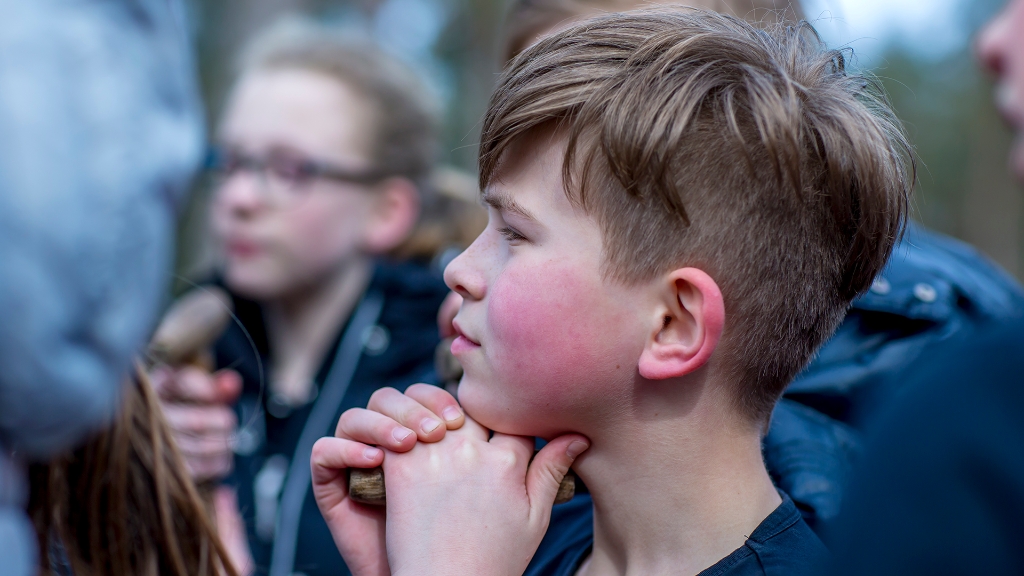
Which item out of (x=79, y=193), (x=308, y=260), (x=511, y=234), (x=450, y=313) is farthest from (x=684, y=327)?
(x=308, y=260)

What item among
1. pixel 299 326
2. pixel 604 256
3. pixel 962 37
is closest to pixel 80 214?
pixel 604 256

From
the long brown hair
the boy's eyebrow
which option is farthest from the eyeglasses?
the boy's eyebrow

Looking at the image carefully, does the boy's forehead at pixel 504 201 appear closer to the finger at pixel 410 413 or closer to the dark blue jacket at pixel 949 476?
the finger at pixel 410 413

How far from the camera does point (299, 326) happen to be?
11.4 feet

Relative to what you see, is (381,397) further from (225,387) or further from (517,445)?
(225,387)

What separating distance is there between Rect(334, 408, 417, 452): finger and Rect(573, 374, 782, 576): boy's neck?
0.33 metres

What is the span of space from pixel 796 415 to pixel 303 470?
1.89m

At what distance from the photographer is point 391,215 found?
12.0 ft

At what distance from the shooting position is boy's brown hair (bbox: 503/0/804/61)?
2.28 metres

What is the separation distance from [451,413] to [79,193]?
0.83 meters

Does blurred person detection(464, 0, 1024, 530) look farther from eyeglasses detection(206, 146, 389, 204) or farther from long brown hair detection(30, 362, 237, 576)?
eyeglasses detection(206, 146, 389, 204)

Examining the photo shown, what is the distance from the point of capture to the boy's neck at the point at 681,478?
141 cm

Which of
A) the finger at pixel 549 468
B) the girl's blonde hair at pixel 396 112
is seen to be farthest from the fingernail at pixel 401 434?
the girl's blonde hair at pixel 396 112

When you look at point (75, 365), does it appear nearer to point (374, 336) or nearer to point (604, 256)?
point (604, 256)
